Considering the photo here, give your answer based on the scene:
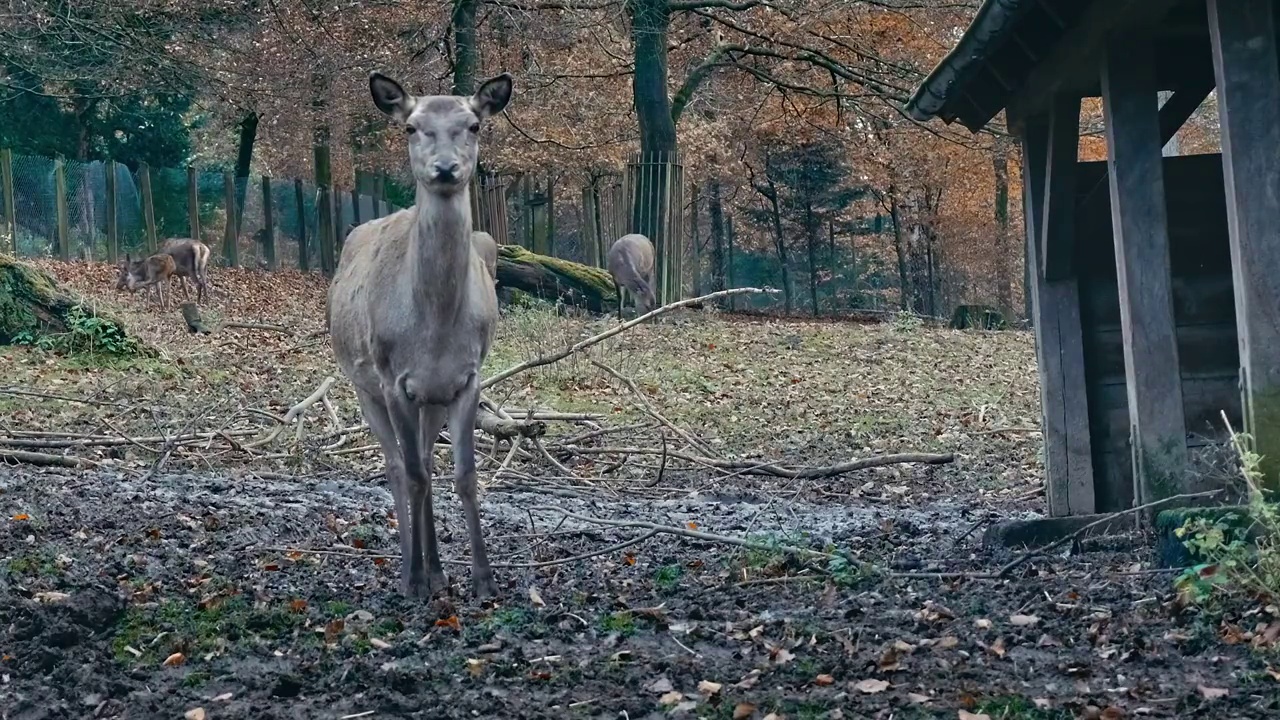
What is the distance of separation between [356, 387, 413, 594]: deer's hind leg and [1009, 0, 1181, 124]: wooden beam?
3.35 m

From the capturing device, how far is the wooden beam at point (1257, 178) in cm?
548

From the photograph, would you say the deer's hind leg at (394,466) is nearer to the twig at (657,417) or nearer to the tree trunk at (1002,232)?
the twig at (657,417)

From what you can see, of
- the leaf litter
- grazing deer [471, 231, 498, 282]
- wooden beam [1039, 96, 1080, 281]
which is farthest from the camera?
grazing deer [471, 231, 498, 282]

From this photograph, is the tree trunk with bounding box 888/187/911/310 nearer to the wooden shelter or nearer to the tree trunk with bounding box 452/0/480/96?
the tree trunk with bounding box 452/0/480/96

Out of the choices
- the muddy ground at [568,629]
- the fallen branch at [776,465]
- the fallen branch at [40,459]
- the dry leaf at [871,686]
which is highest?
the fallen branch at [40,459]

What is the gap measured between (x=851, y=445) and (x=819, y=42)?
12593mm

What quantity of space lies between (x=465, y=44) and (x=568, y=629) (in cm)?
1565

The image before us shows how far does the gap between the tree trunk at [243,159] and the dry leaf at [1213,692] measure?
28.0 metres

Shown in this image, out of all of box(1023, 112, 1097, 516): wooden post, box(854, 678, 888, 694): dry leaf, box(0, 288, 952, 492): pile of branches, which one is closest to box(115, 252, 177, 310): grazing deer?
box(0, 288, 952, 492): pile of branches

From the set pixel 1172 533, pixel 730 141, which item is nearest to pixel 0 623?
pixel 1172 533

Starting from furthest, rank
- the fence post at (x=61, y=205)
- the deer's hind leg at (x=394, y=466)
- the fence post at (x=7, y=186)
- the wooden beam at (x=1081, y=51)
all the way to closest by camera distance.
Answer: the fence post at (x=61, y=205), the fence post at (x=7, y=186), the deer's hind leg at (x=394, y=466), the wooden beam at (x=1081, y=51)

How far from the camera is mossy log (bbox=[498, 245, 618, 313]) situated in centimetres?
2181

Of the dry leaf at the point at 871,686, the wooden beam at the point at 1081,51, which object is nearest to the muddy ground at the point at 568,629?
the dry leaf at the point at 871,686

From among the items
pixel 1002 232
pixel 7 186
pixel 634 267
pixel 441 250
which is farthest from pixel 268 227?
pixel 441 250
